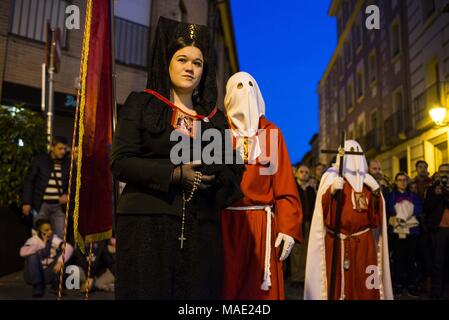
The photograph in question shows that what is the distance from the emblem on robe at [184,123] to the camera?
6.51ft

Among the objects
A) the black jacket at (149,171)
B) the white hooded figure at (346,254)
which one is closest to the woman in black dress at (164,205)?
the black jacket at (149,171)

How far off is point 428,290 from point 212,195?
6167 mm

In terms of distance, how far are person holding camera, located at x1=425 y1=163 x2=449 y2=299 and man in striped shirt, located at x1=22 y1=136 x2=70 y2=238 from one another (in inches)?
206

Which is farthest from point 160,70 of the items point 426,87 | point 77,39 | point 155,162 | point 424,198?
point 426,87

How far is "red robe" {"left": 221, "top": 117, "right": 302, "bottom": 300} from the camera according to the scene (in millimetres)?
2637

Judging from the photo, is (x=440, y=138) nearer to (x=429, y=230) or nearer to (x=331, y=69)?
(x=429, y=230)

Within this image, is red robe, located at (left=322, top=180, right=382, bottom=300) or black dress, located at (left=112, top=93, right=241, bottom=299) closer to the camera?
black dress, located at (left=112, top=93, right=241, bottom=299)

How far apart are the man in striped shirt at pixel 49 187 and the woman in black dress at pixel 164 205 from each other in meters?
4.01

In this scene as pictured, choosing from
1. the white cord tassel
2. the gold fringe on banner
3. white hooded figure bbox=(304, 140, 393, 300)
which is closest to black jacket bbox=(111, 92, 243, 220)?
the gold fringe on banner

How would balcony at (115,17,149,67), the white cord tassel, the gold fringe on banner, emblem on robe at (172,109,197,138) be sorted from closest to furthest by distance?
emblem on robe at (172,109,197,138)
the gold fringe on banner
the white cord tassel
balcony at (115,17,149,67)

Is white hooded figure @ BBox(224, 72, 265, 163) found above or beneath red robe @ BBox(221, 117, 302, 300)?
above

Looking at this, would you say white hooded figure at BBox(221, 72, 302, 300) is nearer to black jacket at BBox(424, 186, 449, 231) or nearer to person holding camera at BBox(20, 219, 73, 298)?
person holding camera at BBox(20, 219, 73, 298)

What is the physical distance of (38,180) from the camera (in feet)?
18.3

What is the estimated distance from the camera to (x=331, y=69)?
114 feet
